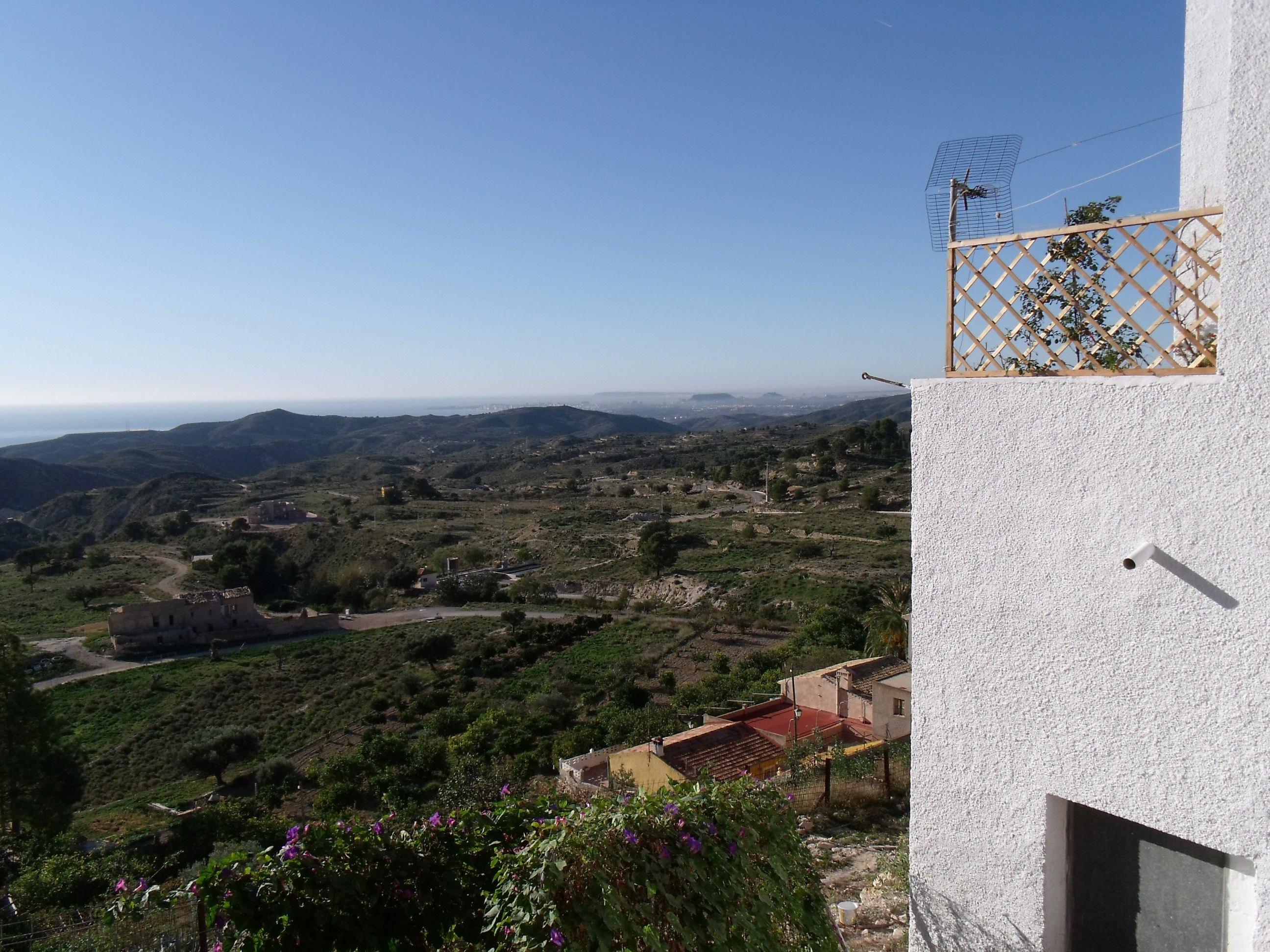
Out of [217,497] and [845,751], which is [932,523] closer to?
[845,751]

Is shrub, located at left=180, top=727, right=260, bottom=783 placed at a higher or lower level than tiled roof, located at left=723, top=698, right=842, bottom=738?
lower

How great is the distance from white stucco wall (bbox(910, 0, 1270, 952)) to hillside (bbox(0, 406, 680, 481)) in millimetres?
113618

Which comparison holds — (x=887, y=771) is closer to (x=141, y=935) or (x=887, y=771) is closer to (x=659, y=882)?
(x=659, y=882)

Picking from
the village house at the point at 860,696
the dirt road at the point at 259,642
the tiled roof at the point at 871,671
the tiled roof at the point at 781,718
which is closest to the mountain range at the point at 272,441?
the dirt road at the point at 259,642

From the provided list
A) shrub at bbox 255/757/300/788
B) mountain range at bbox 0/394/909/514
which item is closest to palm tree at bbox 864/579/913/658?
shrub at bbox 255/757/300/788

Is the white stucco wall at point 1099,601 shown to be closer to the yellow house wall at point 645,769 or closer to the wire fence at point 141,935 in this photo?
the wire fence at point 141,935

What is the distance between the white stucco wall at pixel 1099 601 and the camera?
2.22 metres

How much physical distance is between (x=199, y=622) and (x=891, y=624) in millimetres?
33955

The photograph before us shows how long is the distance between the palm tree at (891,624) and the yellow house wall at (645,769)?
5716 millimetres

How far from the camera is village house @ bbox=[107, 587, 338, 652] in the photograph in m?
35.0

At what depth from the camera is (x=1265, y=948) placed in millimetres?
2291

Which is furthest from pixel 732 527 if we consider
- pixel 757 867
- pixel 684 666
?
pixel 757 867

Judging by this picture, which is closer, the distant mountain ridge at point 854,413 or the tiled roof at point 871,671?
the tiled roof at point 871,671

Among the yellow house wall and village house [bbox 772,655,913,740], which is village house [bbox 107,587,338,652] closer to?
village house [bbox 772,655,913,740]
